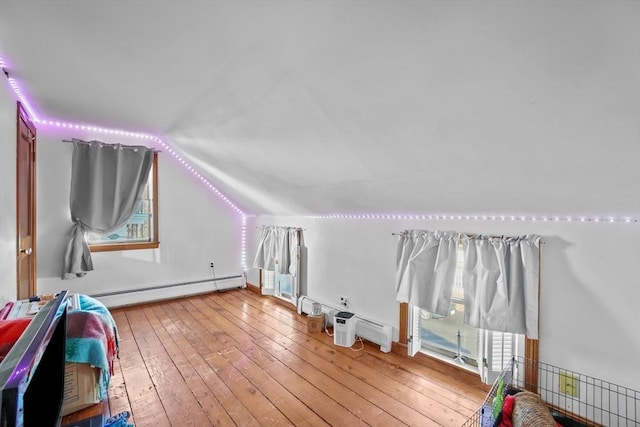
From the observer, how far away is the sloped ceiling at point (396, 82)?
3.75 ft

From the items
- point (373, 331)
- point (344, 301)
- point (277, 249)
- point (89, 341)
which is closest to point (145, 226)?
point (277, 249)

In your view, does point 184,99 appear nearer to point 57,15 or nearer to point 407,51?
point 57,15

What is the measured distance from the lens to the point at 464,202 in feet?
7.58

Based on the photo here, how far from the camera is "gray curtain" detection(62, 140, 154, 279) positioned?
155 inches

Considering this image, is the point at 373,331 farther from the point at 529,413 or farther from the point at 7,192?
the point at 7,192

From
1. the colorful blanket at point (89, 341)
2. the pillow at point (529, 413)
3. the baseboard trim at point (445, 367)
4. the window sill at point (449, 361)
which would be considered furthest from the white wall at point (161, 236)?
the pillow at point (529, 413)

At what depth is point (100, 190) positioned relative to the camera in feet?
13.5

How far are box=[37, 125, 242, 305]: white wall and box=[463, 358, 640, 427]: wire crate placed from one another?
14.2 feet

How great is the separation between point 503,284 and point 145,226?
188 inches

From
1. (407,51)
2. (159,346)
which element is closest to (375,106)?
(407,51)

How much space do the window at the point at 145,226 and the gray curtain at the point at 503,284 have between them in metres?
4.40

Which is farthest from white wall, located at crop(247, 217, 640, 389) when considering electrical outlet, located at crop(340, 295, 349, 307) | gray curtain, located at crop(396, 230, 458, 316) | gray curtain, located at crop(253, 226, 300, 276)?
gray curtain, located at crop(253, 226, 300, 276)

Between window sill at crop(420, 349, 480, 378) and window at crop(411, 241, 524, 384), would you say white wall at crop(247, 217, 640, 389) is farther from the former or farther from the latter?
window sill at crop(420, 349, 480, 378)

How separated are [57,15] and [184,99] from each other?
3.14 feet
